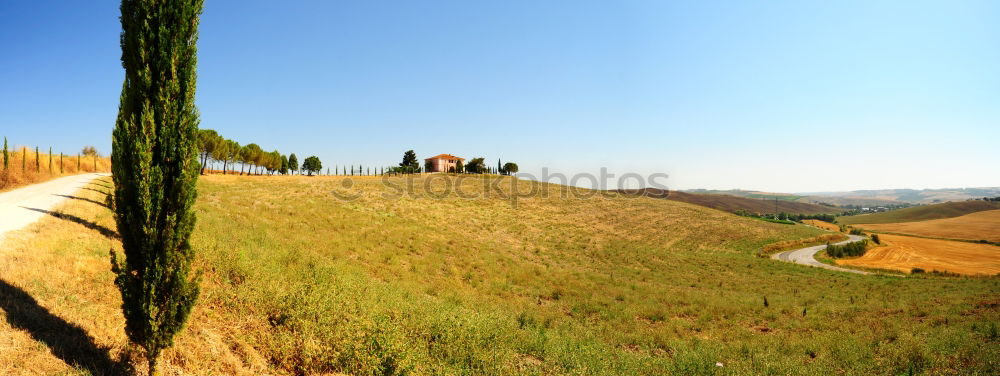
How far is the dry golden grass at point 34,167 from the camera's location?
26953mm

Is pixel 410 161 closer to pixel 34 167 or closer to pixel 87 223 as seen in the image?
pixel 34 167

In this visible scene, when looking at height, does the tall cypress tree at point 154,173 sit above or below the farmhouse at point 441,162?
below

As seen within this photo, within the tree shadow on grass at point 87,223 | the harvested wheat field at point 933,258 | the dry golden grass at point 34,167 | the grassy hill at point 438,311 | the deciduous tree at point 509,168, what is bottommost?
the harvested wheat field at point 933,258

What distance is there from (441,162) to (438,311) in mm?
111748

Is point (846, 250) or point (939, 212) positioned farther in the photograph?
point (939, 212)

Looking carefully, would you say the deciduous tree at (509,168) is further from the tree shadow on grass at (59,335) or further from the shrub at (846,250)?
the tree shadow on grass at (59,335)

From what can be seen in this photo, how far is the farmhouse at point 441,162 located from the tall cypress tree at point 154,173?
115086mm

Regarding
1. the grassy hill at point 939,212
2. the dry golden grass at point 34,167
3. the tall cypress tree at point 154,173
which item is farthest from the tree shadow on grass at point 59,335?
the grassy hill at point 939,212

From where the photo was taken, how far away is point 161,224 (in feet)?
20.3

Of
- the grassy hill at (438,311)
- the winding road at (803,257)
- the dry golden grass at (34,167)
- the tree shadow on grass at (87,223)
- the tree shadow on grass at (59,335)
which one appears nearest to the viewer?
the tree shadow on grass at (59,335)

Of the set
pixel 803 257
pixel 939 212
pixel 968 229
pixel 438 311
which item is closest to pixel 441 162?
pixel 803 257

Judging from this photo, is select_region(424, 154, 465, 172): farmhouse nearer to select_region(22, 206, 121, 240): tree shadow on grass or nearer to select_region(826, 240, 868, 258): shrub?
select_region(826, 240, 868, 258): shrub

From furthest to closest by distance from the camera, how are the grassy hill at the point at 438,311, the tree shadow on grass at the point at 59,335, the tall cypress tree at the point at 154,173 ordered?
the grassy hill at the point at 438,311, the tall cypress tree at the point at 154,173, the tree shadow on grass at the point at 59,335

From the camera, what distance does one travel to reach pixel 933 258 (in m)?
58.1
